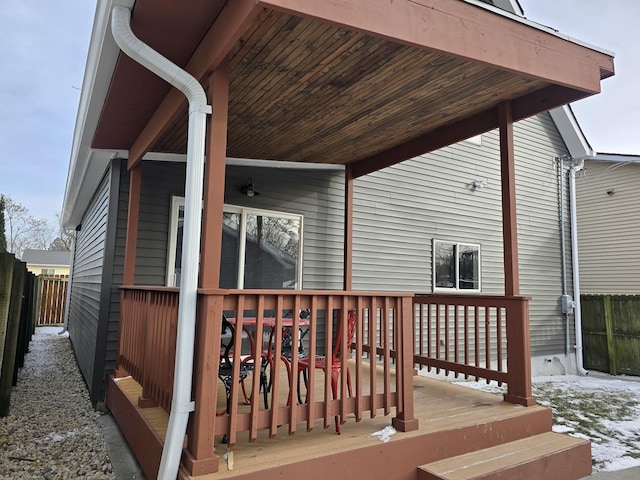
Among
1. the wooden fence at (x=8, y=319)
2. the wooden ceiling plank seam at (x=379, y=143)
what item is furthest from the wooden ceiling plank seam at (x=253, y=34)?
the wooden fence at (x=8, y=319)

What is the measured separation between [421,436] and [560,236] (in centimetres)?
775

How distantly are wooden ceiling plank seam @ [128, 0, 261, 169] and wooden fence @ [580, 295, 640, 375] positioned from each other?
922 centimetres

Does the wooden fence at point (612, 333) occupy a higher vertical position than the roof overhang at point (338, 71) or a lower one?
lower

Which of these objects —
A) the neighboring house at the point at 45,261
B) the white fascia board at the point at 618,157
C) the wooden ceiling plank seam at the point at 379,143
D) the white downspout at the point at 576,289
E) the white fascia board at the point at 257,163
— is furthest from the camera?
the neighboring house at the point at 45,261

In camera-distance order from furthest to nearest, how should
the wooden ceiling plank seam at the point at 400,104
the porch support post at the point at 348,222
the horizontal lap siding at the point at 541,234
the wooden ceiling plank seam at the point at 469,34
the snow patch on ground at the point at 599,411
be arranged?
the horizontal lap siding at the point at 541,234, the porch support post at the point at 348,222, the snow patch on ground at the point at 599,411, the wooden ceiling plank seam at the point at 400,104, the wooden ceiling plank seam at the point at 469,34

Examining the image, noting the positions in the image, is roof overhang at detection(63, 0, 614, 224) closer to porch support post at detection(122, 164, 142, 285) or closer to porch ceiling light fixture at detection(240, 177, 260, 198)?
porch support post at detection(122, 164, 142, 285)

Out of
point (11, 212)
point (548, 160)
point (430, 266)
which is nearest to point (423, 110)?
point (430, 266)

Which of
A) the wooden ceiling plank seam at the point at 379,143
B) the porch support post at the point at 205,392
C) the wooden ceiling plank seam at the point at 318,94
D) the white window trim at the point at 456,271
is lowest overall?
the porch support post at the point at 205,392

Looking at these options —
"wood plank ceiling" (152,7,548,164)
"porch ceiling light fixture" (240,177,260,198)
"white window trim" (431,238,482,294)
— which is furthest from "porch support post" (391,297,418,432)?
"white window trim" (431,238,482,294)

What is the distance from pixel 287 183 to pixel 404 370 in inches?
131

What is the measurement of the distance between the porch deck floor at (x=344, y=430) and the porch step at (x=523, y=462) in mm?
186

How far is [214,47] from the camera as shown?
7.89ft

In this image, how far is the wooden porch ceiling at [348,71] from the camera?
2.32 metres

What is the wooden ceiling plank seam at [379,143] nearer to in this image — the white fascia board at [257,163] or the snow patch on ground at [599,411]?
the white fascia board at [257,163]
